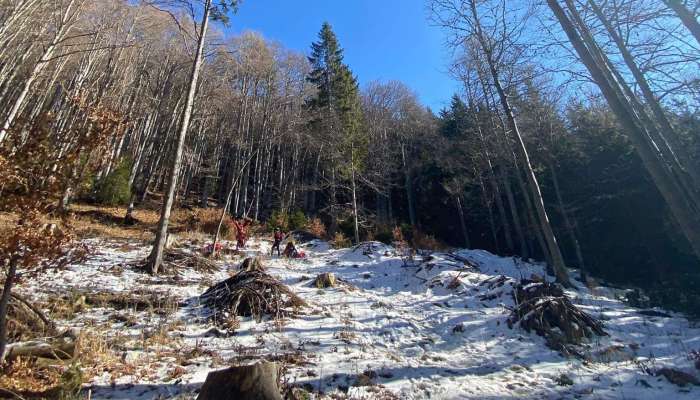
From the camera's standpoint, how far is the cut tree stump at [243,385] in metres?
3.68

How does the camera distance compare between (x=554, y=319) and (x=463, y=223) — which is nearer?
(x=554, y=319)

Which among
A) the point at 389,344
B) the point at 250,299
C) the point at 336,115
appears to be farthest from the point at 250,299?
the point at 336,115

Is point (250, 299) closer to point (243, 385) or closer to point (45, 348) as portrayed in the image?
point (45, 348)

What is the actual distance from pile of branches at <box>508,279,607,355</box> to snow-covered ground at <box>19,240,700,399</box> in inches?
9.3

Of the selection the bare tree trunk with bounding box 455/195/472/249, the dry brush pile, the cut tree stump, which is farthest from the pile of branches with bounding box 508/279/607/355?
the bare tree trunk with bounding box 455/195/472/249

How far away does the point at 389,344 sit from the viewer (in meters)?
6.82

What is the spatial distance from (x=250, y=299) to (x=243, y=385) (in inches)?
159

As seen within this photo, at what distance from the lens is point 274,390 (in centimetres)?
376

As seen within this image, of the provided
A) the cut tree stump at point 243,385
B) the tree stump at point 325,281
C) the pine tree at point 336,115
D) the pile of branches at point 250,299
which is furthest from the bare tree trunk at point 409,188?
the cut tree stump at point 243,385

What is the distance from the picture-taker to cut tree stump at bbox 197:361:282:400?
3.68 meters

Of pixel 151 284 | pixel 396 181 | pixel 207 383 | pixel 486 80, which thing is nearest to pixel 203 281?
pixel 151 284

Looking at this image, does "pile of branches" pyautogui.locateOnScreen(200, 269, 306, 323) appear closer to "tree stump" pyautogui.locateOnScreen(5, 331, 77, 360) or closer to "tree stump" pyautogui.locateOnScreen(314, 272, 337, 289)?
"tree stump" pyautogui.locateOnScreen(314, 272, 337, 289)

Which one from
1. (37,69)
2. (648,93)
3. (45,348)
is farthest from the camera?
→ (37,69)

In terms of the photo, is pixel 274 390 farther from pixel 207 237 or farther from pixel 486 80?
pixel 486 80
